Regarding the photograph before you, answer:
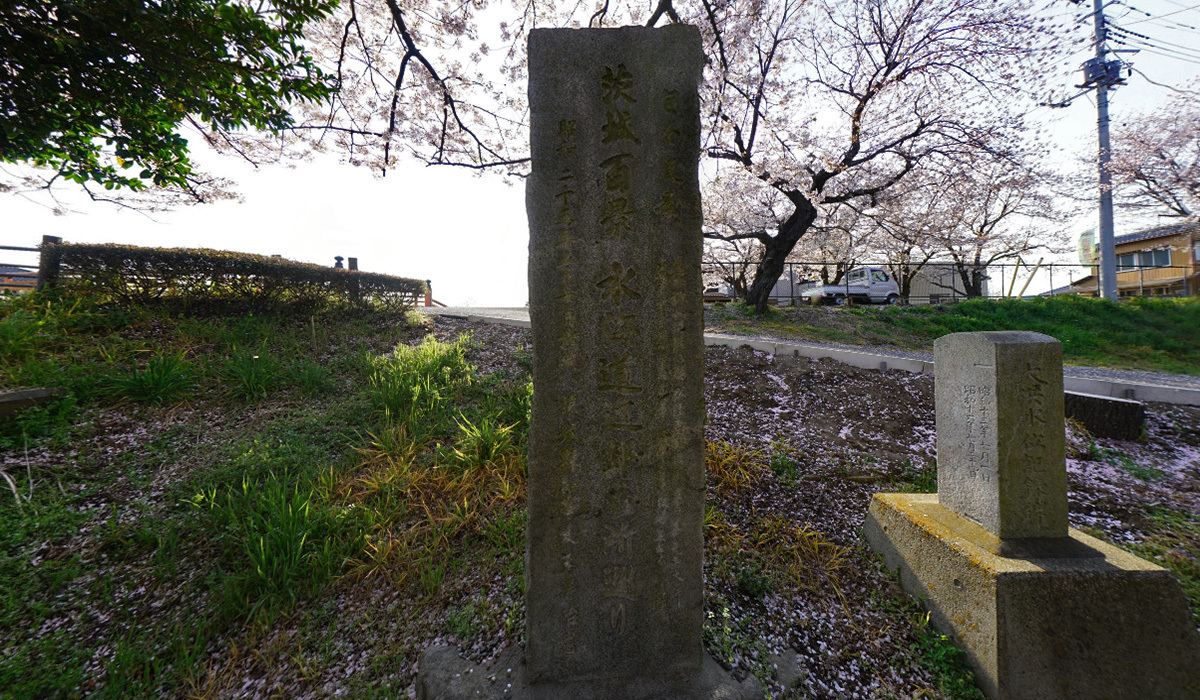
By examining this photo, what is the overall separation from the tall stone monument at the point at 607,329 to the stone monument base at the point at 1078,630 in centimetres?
129

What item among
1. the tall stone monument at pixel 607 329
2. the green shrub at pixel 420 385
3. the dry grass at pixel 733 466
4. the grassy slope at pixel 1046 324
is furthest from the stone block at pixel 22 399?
the grassy slope at pixel 1046 324

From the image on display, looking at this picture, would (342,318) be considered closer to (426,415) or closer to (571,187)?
(426,415)

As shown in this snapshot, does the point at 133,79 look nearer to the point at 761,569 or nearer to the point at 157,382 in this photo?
the point at 157,382

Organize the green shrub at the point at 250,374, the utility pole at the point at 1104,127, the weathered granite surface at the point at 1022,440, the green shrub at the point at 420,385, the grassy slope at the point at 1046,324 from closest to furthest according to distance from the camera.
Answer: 1. the weathered granite surface at the point at 1022,440
2. the green shrub at the point at 420,385
3. the green shrub at the point at 250,374
4. the grassy slope at the point at 1046,324
5. the utility pole at the point at 1104,127

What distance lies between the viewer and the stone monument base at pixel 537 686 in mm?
1911

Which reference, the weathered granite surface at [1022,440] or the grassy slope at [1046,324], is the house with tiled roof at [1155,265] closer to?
the grassy slope at [1046,324]

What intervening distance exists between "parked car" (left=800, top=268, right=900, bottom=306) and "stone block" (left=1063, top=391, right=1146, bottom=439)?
43.2 feet

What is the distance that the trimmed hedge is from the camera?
16.9 feet

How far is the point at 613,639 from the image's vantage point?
2.02 metres

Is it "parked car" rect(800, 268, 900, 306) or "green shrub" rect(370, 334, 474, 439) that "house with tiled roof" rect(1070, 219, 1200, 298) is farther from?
"green shrub" rect(370, 334, 474, 439)

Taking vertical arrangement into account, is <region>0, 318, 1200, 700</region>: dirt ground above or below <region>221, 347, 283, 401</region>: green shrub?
below

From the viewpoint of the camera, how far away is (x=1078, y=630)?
2.01 metres

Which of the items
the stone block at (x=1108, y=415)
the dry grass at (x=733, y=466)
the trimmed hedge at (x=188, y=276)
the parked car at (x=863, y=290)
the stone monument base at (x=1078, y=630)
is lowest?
the stone monument base at (x=1078, y=630)

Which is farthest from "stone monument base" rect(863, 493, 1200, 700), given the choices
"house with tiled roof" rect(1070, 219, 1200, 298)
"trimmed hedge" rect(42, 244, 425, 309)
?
"house with tiled roof" rect(1070, 219, 1200, 298)
